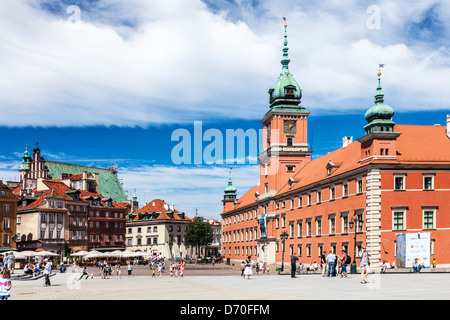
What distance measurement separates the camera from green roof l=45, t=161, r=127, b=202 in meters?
124

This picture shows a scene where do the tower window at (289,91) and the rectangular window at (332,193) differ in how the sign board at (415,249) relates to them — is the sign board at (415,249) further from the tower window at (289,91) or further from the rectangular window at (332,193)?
the tower window at (289,91)

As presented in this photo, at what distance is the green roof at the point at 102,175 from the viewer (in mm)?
123938

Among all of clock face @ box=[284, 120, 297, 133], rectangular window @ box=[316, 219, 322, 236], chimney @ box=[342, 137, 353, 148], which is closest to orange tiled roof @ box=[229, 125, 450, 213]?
chimney @ box=[342, 137, 353, 148]

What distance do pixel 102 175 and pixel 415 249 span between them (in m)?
100

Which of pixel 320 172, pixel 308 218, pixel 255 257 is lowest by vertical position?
pixel 255 257

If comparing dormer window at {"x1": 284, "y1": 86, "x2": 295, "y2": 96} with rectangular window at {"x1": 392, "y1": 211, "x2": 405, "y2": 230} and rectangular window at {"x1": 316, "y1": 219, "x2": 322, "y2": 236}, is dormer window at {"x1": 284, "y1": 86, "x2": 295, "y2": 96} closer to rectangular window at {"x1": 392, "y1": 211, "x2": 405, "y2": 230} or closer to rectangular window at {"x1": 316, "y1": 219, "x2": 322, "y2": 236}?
rectangular window at {"x1": 316, "y1": 219, "x2": 322, "y2": 236}

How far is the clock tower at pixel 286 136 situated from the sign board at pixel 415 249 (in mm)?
35742

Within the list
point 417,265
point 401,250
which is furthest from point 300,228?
point 417,265

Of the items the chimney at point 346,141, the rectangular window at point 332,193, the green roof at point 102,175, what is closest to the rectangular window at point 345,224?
the rectangular window at point 332,193

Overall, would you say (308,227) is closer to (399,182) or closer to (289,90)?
(399,182)
